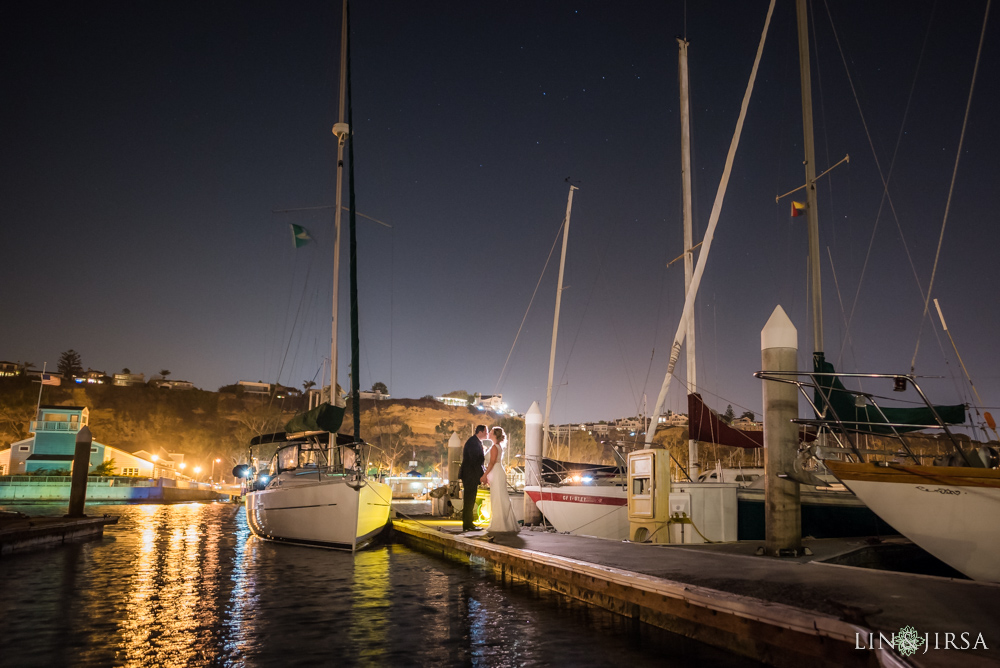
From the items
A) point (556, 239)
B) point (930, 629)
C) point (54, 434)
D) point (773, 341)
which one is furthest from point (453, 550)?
point (54, 434)

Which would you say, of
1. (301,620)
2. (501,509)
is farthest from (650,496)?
(301,620)

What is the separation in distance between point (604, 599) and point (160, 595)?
19.8 ft

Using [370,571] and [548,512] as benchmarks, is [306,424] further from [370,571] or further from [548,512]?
[548,512]

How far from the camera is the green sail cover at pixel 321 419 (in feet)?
45.8

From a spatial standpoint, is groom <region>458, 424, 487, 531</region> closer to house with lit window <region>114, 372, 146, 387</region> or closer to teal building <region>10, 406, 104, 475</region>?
teal building <region>10, 406, 104, 475</region>

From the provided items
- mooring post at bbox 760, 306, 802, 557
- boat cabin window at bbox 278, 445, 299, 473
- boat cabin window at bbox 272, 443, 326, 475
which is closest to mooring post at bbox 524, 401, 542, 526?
boat cabin window at bbox 272, 443, 326, 475

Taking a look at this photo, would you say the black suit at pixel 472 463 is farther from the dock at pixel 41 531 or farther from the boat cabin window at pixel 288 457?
the dock at pixel 41 531

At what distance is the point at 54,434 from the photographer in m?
55.2

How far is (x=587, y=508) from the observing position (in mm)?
14680

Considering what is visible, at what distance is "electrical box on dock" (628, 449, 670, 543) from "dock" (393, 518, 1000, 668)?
1046 millimetres

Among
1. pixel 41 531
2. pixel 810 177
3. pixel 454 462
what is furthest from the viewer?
pixel 454 462

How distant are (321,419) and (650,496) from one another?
24.7ft

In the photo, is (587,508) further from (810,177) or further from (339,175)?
(339,175)

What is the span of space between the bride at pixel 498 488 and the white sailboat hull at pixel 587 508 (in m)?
2.46
